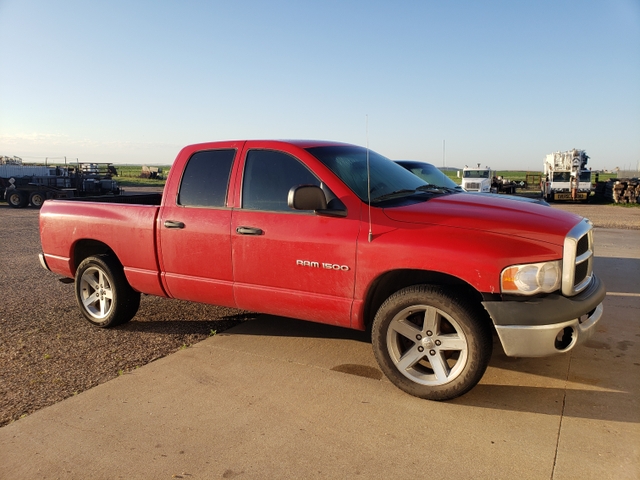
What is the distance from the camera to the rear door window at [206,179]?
15.8 feet

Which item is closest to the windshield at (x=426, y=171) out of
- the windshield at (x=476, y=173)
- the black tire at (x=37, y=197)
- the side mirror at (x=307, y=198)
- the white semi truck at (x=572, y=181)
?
the side mirror at (x=307, y=198)

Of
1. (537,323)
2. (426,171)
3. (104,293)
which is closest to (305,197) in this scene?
(537,323)

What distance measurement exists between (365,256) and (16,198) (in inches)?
1002

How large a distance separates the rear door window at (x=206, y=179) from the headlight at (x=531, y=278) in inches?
97.4

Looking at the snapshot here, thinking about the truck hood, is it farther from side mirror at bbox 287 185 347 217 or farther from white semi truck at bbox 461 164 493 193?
white semi truck at bbox 461 164 493 193

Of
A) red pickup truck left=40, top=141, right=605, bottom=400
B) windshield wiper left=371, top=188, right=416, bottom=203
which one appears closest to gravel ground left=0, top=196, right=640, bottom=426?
red pickup truck left=40, top=141, right=605, bottom=400

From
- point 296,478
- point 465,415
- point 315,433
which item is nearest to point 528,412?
point 465,415

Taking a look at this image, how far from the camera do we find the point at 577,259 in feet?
12.1

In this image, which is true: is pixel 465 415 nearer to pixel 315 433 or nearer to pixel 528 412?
pixel 528 412

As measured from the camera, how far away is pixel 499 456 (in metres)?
3.07

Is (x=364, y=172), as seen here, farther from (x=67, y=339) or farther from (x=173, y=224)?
(x=67, y=339)

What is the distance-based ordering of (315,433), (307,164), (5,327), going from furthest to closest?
1. (5,327)
2. (307,164)
3. (315,433)

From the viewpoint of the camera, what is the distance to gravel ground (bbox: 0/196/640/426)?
409 centimetres

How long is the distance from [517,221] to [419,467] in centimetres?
174
